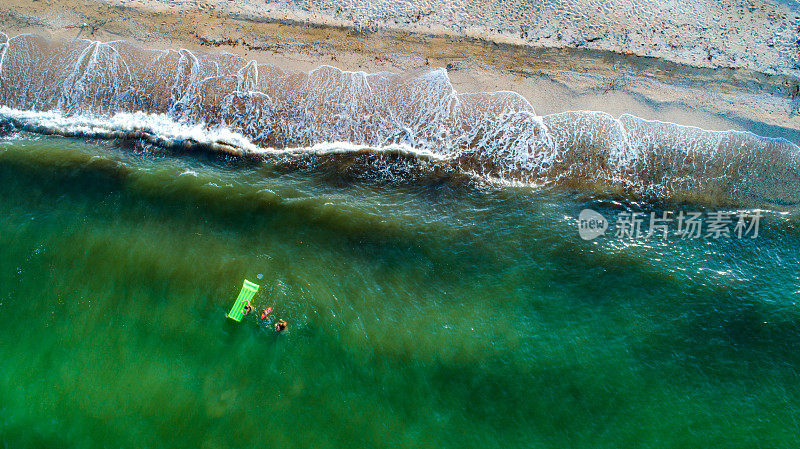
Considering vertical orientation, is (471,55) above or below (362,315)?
above

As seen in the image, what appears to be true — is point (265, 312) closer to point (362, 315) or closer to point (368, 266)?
point (362, 315)

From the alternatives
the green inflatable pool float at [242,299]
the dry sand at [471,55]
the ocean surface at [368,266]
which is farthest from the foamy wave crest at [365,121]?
the green inflatable pool float at [242,299]

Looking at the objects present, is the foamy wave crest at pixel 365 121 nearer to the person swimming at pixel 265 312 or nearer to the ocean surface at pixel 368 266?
the ocean surface at pixel 368 266

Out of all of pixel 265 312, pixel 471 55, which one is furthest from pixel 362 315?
pixel 471 55

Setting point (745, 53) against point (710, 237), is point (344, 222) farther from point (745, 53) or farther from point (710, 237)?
point (745, 53)

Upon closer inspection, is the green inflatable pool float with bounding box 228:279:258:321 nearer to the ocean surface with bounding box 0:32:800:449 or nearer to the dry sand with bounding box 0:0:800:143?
the ocean surface with bounding box 0:32:800:449

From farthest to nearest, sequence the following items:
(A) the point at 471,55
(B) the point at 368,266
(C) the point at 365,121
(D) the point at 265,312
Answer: (A) the point at 471,55 → (C) the point at 365,121 → (B) the point at 368,266 → (D) the point at 265,312
